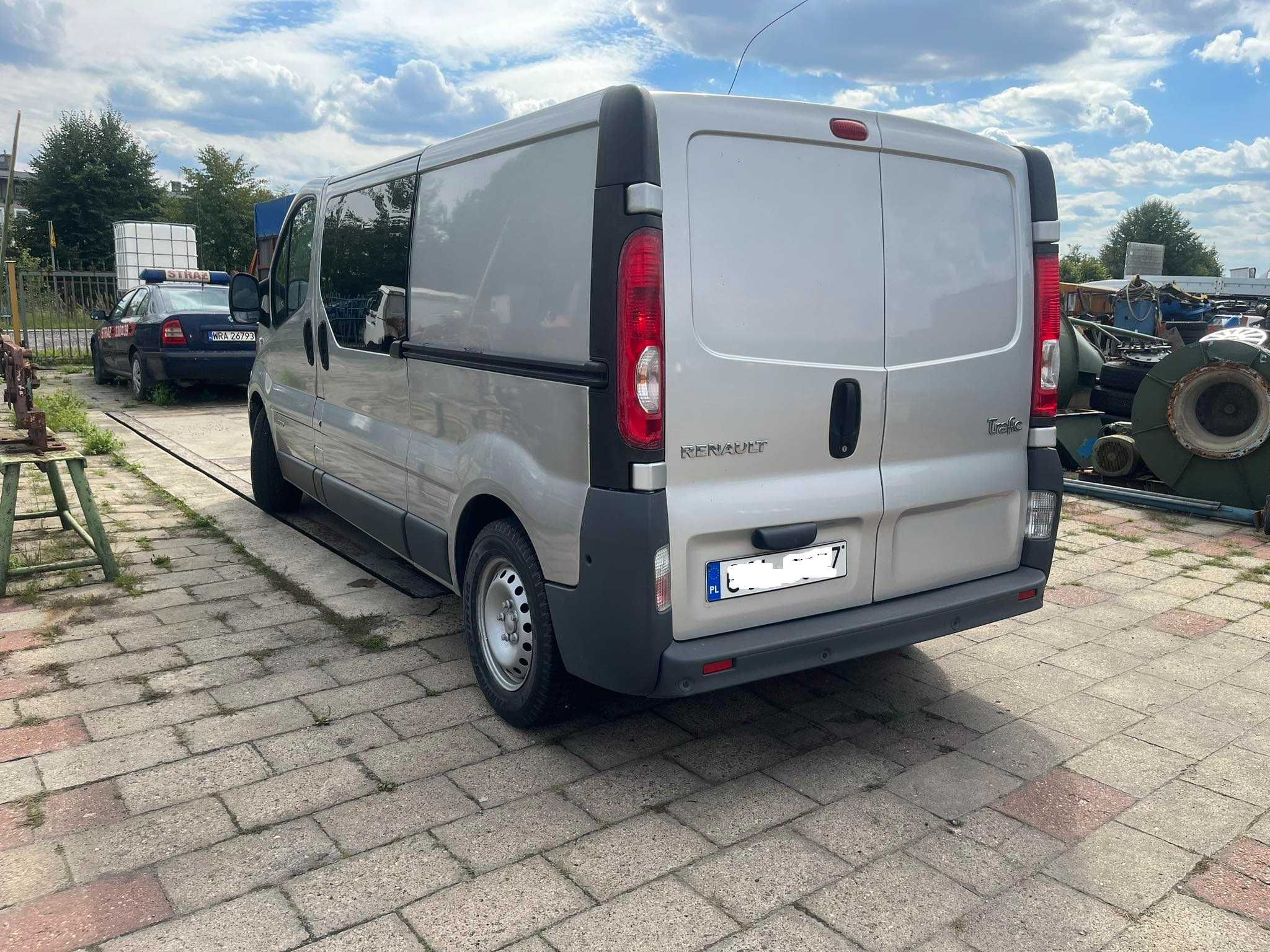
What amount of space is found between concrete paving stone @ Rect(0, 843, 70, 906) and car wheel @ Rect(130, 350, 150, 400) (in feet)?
37.3

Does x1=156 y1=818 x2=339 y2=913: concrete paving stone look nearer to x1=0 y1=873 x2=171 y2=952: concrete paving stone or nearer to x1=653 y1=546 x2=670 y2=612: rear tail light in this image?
x1=0 y1=873 x2=171 y2=952: concrete paving stone

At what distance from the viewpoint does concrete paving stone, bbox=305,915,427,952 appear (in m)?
2.52

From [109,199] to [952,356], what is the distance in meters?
54.3

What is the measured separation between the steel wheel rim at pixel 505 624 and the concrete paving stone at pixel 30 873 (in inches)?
60.9

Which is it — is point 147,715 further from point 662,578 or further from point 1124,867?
point 1124,867

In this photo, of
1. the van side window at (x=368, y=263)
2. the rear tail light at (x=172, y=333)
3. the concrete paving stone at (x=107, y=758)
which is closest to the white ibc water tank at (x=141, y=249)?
the rear tail light at (x=172, y=333)

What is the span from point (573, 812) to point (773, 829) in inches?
24.9

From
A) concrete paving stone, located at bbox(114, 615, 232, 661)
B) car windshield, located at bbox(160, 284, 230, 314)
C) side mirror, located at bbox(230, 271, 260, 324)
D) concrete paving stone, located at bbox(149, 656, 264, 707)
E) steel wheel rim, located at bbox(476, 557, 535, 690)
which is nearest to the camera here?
steel wheel rim, located at bbox(476, 557, 535, 690)

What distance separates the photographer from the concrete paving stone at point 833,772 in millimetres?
3385

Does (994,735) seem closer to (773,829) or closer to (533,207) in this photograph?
(773,829)

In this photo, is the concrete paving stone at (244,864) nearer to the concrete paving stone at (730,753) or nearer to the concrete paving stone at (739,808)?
the concrete paving stone at (739,808)

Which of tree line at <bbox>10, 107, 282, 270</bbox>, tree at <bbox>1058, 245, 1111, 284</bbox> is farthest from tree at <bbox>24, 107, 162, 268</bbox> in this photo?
tree at <bbox>1058, 245, 1111, 284</bbox>

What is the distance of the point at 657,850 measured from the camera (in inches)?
118

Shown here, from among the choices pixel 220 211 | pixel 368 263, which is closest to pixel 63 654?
pixel 368 263
